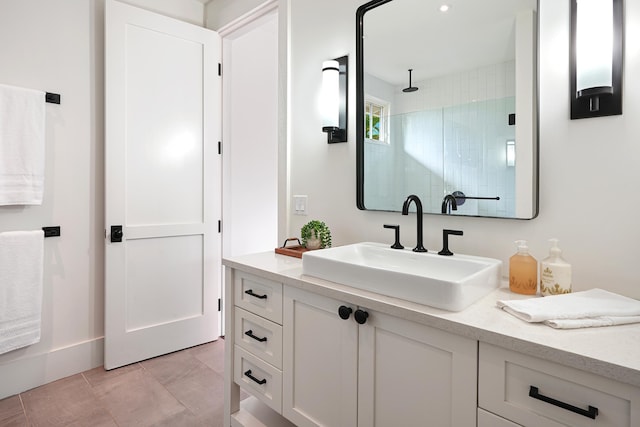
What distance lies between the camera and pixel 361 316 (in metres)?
1.14

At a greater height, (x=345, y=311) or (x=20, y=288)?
(x=345, y=311)

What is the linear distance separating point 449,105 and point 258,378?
1403 mm

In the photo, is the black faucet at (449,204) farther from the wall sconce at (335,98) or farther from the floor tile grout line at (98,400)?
the floor tile grout line at (98,400)

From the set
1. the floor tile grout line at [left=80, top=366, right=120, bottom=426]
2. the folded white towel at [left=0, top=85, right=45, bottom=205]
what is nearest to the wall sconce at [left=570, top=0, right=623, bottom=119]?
the floor tile grout line at [left=80, top=366, right=120, bottom=426]

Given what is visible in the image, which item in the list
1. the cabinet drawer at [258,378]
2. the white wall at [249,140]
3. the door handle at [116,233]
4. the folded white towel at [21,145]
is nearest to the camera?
the cabinet drawer at [258,378]

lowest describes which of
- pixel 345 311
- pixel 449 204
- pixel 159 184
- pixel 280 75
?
pixel 345 311

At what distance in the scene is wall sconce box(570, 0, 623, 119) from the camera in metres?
1.07

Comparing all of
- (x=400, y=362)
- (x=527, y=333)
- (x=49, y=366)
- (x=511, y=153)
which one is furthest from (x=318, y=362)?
(x=49, y=366)

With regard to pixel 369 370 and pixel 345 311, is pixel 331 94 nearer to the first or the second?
pixel 345 311

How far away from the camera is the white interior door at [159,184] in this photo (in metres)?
2.36

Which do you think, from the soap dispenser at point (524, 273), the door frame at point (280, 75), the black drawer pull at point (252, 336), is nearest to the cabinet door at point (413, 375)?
the soap dispenser at point (524, 273)

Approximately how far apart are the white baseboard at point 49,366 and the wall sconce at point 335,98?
2087mm

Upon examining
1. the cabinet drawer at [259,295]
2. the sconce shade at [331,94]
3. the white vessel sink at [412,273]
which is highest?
the sconce shade at [331,94]

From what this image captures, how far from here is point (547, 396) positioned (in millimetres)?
813
